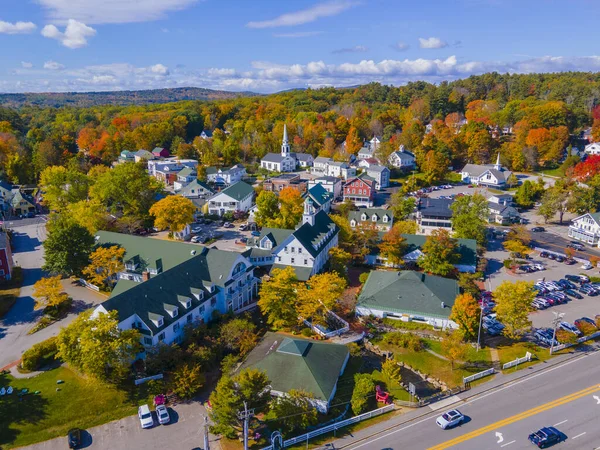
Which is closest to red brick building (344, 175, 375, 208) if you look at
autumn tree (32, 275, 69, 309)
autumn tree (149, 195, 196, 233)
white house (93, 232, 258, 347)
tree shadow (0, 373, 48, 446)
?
autumn tree (149, 195, 196, 233)

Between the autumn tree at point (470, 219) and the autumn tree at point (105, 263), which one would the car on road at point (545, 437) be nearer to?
the autumn tree at point (470, 219)

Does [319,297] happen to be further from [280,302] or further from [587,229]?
[587,229]

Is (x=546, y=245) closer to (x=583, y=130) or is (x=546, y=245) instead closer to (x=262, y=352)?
(x=262, y=352)

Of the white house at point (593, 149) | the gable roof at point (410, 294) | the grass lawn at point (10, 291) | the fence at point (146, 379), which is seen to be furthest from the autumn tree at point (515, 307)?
the white house at point (593, 149)

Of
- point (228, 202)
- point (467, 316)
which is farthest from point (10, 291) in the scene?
point (467, 316)

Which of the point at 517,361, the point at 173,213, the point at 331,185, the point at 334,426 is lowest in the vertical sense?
the point at 334,426
